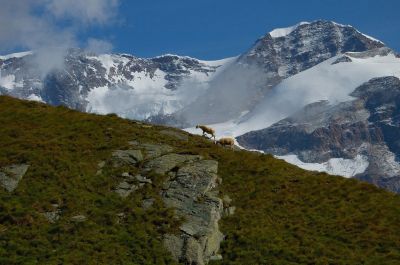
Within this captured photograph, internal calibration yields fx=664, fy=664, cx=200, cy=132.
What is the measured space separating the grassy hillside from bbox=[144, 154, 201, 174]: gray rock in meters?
1.32

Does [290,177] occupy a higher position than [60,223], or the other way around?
[290,177]

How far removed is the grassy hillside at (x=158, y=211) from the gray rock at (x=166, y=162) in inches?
52.1

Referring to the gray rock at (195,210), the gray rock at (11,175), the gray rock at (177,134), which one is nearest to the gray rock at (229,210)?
the gray rock at (195,210)

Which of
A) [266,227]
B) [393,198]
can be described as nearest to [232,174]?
[266,227]

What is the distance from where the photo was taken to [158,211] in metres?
45.0

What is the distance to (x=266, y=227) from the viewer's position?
4491cm

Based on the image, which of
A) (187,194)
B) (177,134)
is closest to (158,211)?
(187,194)

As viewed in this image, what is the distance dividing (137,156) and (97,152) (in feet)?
11.1

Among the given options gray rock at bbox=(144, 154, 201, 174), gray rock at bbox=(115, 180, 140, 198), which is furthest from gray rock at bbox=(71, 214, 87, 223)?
gray rock at bbox=(144, 154, 201, 174)

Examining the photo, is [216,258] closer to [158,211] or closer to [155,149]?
[158,211]

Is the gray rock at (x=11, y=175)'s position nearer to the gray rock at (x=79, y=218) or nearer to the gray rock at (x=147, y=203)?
the gray rock at (x=79, y=218)

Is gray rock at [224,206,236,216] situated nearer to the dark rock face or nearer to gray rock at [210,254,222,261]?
the dark rock face

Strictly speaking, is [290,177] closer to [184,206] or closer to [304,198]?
[304,198]

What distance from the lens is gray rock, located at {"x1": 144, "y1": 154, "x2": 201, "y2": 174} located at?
50.2 metres
